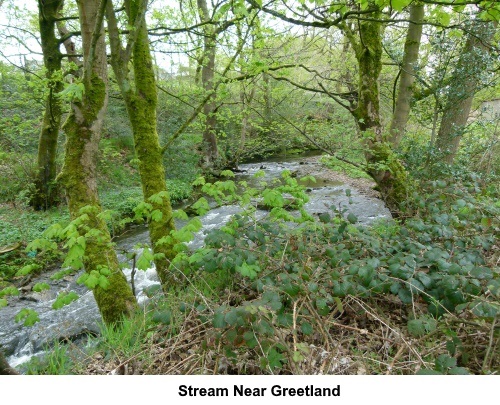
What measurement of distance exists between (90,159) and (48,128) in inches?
243

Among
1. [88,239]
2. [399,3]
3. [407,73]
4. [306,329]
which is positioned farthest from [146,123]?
[407,73]

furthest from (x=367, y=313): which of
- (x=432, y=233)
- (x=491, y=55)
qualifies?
(x=491, y=55)

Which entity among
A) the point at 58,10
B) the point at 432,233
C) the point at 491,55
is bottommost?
the point at 432,233

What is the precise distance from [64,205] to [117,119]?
507cm

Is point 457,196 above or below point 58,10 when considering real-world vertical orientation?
below

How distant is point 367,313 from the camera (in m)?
2.20

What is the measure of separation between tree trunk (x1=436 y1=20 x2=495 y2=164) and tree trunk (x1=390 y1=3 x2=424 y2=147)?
28.3 inches

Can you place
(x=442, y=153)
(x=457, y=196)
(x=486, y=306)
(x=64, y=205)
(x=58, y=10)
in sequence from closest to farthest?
(x=486, y=306), (x=457, y=196), (x=442, y=153), (x=58, y=10), (x=64, y=205)

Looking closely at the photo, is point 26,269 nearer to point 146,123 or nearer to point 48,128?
point 146,123

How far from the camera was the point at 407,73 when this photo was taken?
5484mm

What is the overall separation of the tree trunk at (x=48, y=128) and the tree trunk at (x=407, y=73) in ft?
24.5

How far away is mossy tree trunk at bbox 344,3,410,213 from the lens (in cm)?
495
